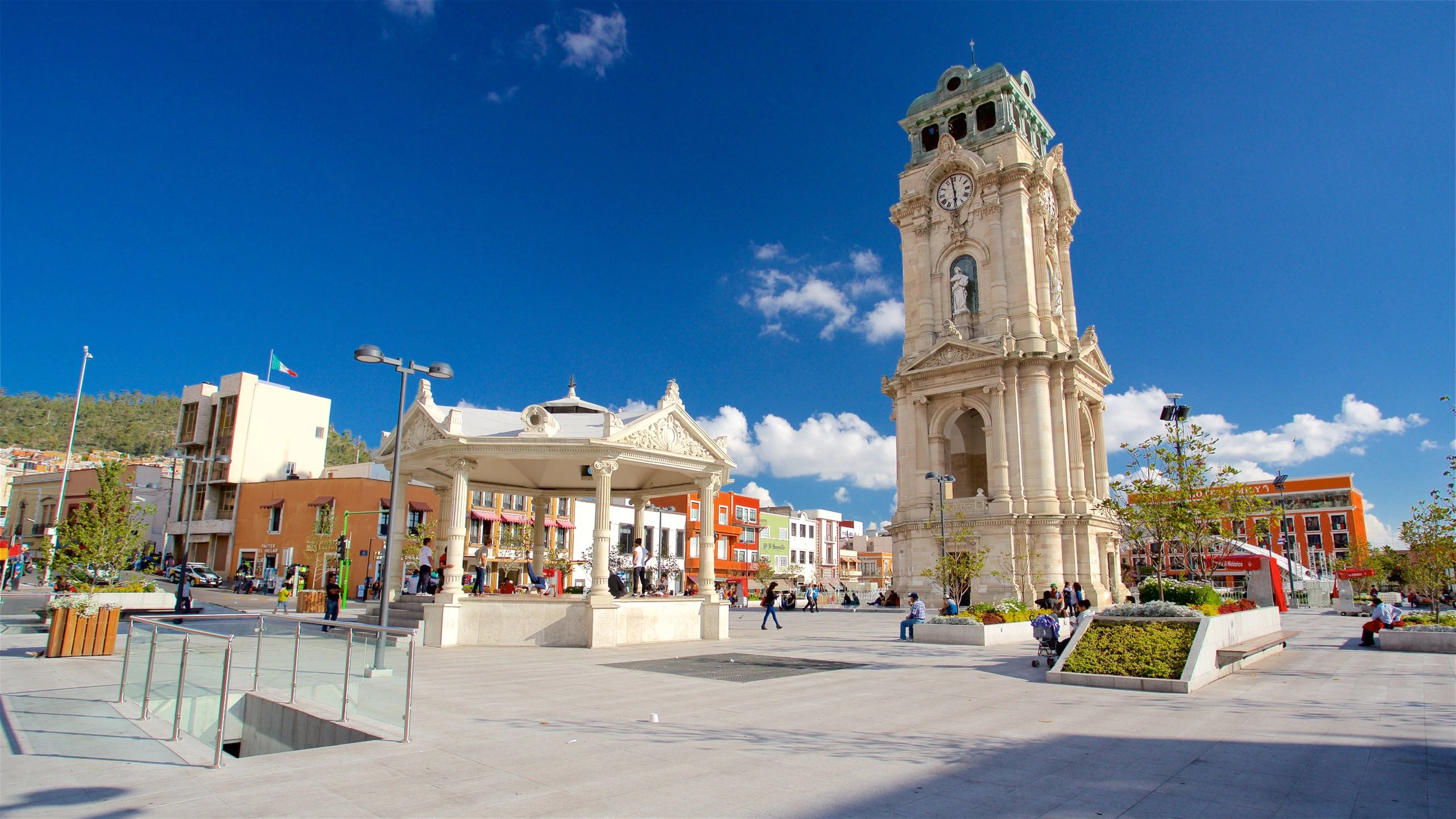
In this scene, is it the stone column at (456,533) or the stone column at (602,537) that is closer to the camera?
the stone column at (456,533)

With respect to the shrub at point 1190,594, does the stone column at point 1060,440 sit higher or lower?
higher

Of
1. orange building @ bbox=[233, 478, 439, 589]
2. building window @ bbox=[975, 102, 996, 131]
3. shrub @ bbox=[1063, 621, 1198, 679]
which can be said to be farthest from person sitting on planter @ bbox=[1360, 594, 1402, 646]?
orange building @ bbox=[233, 478, 439, 589]

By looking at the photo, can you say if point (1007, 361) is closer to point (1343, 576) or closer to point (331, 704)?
point (1343, 576)

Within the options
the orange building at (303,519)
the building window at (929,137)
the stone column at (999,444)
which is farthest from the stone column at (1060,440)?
the orange building at (303,519)

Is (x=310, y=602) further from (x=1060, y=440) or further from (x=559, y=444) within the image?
(x=1060, y=440)

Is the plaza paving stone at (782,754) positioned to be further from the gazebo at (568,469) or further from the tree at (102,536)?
the gazebo at (568,469)

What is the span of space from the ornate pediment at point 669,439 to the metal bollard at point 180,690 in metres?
12.1

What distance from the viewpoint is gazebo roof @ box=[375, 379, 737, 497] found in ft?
66.4

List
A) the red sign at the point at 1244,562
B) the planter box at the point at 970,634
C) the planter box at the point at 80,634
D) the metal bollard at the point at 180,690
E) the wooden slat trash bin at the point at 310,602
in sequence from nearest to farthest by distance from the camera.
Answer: the metal bollard at the point at 180,690, the planter box at the point at 80,634, the planter box at the point at 970,634, the wooden slat trash bin at the point at 310,602, the red sign at the point at 1244,562

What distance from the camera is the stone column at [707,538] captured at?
23.1 metres

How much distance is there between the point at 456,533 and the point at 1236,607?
64.0ft

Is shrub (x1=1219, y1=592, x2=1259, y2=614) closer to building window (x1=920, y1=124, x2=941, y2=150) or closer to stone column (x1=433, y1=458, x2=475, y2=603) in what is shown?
stone column (x1=433, y1=458, x2=475, y2=603)

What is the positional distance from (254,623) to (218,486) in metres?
59.4

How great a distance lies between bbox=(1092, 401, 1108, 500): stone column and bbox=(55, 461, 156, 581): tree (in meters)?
49.8
